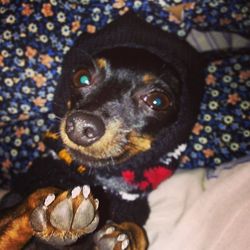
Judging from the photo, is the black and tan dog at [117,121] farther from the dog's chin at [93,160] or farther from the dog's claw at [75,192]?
the dog's claw at [75,192]

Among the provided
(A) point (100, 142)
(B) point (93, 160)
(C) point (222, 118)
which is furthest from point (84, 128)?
(C) point (222, 118)

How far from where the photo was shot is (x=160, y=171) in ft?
7.45

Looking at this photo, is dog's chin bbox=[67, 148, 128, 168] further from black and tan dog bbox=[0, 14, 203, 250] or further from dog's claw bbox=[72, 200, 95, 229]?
dog's claw bbox=[72, 200, 95, 229]

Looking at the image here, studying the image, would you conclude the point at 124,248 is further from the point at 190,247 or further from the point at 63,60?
the point at 63,60

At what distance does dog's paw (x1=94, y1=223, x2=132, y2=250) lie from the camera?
1.75 m

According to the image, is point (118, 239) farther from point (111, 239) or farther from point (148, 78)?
point (148, 78)

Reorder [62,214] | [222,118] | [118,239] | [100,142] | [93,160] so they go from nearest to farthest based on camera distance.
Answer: [62,214], [118,239], [100,142], [93,160], [222,118]

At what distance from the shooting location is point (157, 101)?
82.0 inches

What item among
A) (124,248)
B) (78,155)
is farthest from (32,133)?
(124,248)

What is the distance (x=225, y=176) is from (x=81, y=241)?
764 millimetres

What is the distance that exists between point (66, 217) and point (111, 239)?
33cm

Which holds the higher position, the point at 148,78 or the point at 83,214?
the point at 148,78

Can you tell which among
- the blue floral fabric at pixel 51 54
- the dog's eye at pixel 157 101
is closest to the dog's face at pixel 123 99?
the dog's eye at pixel 157 101

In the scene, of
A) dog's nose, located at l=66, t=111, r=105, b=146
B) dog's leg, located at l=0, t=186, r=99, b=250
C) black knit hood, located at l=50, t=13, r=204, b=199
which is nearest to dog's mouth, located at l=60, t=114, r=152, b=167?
dog's nose, located at l=66, t=111, r=105, b=146
